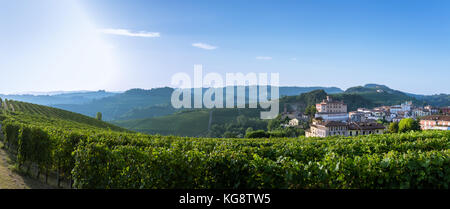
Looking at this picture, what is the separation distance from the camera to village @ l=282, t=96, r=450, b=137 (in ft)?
256

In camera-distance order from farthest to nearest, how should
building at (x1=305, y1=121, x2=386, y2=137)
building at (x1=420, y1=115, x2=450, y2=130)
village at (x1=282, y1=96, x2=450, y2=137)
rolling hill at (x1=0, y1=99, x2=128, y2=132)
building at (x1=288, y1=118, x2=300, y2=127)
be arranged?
building at (x1=288, y1=118, x2=300, y2=127) < building at (x1=420, y1=115, x2=450, y2=130) < village at (x1=282, y1=96, x2=450, y2=137) < building at (x1=305, y1=121, x2=386, y2=137) < rolling hill at (x1=0, y1=99, x2=128, y2=132)

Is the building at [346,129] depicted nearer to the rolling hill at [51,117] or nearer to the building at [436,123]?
the building at [436,123]

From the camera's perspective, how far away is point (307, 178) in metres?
5.91

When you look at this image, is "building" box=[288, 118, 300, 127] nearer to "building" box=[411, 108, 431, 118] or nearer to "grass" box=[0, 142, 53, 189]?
"building" box=[411, 108, 431, 118]

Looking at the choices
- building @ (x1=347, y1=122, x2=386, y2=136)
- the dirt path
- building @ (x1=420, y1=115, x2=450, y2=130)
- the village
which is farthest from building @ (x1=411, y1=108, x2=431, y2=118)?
the dirt path

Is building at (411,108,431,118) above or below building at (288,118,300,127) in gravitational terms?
above

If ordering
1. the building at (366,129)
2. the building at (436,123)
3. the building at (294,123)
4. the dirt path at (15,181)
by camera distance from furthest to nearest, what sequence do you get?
1. the building at (294,123)
2. the building at (436,123)
3. the building at (366,129)
4. the dirt path at (15,181)

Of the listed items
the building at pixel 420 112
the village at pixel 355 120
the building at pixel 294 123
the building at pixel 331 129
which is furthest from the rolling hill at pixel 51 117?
the building at pixel 420 112

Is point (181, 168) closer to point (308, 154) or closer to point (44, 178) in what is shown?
point (308, 154)

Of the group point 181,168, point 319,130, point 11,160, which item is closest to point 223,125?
point 319,130

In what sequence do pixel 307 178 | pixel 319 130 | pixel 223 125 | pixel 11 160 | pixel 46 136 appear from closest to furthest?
1. pixel 307 178
2. pixel 46 136
3. pixel 11 160
4. pixel 319 130
5. pixel 223 125

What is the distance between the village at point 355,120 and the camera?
78.1 m

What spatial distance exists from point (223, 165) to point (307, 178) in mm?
2096
